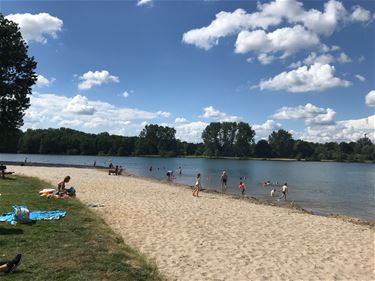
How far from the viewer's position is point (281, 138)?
190 meters

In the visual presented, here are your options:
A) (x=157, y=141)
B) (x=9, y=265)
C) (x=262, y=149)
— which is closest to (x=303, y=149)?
(x=262, y=149)

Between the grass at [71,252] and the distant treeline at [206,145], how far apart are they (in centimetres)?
15538

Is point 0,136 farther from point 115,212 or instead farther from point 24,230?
point 24,230

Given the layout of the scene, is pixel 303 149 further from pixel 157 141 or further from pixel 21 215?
pixel 21 215

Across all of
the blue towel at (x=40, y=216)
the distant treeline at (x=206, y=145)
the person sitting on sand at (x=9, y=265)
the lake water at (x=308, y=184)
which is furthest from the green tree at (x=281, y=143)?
the person sitting on sand at (x=9, y=265)

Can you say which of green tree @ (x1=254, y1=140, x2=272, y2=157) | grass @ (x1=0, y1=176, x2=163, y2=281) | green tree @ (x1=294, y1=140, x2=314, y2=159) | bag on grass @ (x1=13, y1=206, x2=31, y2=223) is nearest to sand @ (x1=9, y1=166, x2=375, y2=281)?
grass @ (x1=0, y1=176, x2=163, y2=281)

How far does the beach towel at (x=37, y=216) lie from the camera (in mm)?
12383

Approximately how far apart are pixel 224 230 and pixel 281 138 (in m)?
181

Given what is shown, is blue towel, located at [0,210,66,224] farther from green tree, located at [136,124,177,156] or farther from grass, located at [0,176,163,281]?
green tree, located at [136,124,177,156]

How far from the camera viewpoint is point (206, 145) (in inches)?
7224

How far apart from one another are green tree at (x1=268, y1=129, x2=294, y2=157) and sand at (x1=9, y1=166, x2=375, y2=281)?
175 metres

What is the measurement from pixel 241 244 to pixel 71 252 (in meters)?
5.24

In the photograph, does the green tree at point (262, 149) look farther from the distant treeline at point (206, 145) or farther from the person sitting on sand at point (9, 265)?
the person sitting on sand at point (9, 265)

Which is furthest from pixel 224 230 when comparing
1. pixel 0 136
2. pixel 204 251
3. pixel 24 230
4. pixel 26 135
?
pixel 26 135
